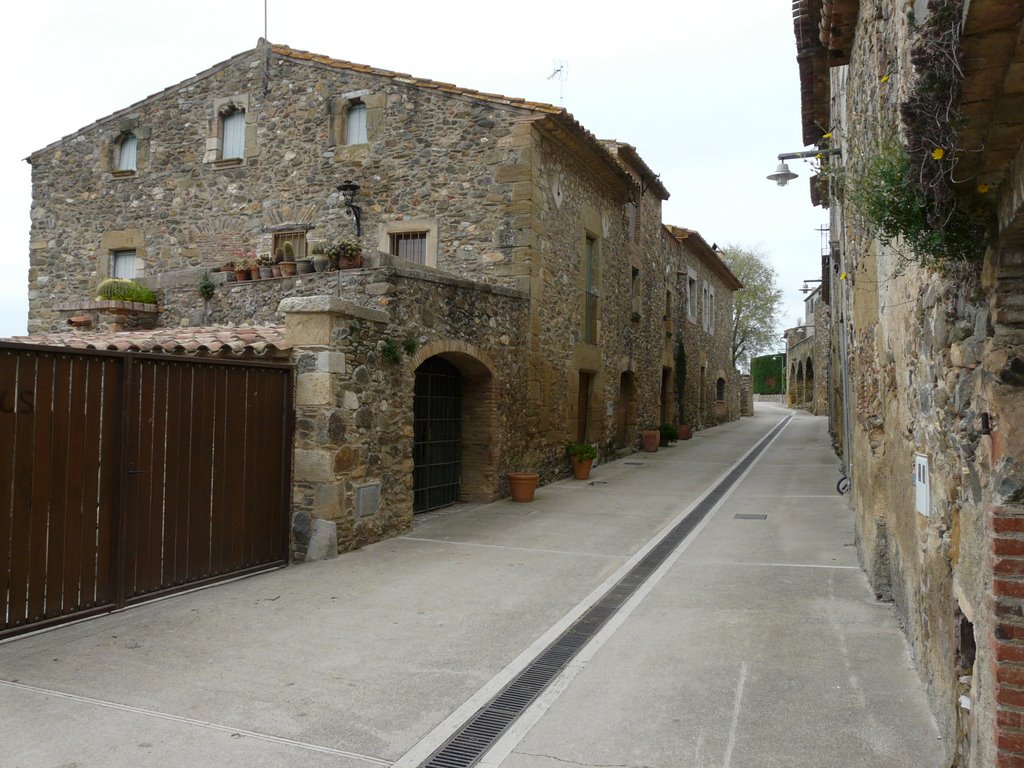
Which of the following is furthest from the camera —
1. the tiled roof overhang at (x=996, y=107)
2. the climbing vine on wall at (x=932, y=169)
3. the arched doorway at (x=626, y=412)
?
the arched doorway at (x=626, y=412)

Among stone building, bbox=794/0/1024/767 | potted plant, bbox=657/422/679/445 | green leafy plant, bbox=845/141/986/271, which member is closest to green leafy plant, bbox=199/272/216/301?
stone building, bbox=794/0/1024/767

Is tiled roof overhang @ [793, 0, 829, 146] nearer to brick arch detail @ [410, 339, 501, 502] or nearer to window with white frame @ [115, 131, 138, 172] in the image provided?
brick arch detail @ [410, 339, 501, 502]

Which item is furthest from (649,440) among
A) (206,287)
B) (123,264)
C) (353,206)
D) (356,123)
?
(123,264)

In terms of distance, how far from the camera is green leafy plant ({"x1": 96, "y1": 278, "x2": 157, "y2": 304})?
386 inches

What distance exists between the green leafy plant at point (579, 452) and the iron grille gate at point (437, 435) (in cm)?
286

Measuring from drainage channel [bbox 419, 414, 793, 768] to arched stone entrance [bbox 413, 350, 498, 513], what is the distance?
3.44m

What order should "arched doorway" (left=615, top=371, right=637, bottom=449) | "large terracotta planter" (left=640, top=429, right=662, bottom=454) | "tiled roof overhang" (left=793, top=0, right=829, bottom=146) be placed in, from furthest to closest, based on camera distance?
"large terracotta planter" (left=640, top=429, right=662, bottom=454) → "arched doorway" (left=615, top=371, right=637, bottom=449) → "tiled roof overhang" (left=793, top=0, right=829, bottom=146)

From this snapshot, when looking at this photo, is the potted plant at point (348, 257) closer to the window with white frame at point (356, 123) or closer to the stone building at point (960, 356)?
the window with white frame at point (356, 123)

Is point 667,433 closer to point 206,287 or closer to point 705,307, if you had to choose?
point 705,307

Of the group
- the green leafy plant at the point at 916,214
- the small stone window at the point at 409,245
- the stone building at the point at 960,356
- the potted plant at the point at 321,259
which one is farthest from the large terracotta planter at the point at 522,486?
the green leafy plant at the point at 916,214

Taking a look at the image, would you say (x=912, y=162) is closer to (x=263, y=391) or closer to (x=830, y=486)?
(x=263, y=391)

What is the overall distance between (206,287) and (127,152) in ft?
20.4

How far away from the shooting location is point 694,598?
5.65m

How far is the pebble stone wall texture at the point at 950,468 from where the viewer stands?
2.30 m
